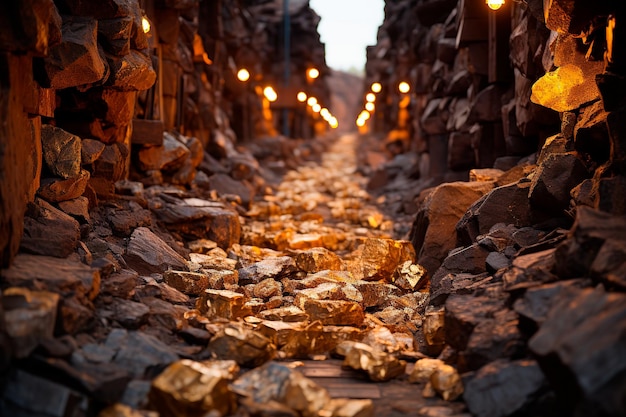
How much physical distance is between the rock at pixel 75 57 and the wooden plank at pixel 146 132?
3.19 metres

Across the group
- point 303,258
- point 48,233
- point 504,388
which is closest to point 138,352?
point 48,233

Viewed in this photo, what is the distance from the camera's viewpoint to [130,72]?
7.09 meters

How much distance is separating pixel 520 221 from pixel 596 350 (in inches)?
136

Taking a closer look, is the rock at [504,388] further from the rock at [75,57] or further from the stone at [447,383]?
the rock at [75,57]

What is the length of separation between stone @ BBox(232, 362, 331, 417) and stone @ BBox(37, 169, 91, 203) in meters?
3.19

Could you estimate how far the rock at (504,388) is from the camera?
145 inches

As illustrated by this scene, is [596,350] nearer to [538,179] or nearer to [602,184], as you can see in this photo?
[602,184]

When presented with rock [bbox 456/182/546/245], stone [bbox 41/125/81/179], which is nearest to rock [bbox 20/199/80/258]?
stone [bbox 41/125/81/179]

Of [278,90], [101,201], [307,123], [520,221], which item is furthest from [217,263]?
[307,123]

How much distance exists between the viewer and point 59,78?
5.85 m

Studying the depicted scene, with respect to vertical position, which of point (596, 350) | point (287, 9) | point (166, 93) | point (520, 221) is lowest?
point (596, 350)

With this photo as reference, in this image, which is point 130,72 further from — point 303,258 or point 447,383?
point 447,383

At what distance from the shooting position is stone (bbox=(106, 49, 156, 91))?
691 cm

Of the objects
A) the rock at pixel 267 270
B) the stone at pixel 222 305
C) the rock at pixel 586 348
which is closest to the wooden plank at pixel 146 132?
the rock at pixel 267 270
